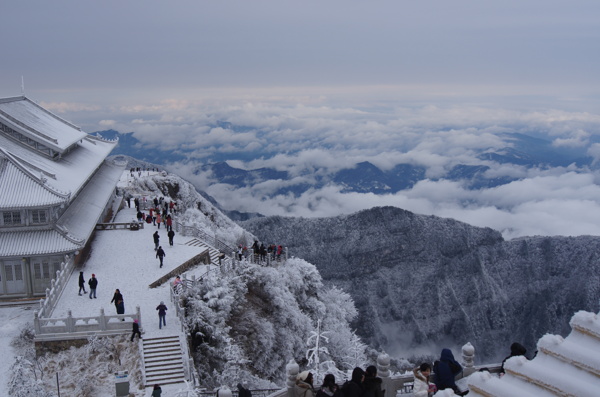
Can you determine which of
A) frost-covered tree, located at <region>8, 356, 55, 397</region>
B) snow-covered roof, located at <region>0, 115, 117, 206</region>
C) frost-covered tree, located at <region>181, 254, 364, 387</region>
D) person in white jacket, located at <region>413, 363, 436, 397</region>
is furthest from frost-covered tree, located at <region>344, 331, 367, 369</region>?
person in white jacket, located at <region>413, 363, 436, 397</region>

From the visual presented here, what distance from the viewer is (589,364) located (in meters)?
7.04

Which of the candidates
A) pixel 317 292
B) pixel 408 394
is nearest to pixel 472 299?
pixel 317 292

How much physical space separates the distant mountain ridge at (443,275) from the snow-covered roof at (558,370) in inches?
4182

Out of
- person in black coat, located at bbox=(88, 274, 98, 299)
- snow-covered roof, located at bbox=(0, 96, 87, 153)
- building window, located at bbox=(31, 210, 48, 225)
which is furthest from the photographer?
snow-covered roof, located at bbox=(0, 96, 87, 153)

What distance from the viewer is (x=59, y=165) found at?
133 feet

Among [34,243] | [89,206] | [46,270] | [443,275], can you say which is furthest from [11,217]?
[443,275]

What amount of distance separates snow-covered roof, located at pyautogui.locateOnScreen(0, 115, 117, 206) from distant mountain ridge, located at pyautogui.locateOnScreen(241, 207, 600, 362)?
7769 cm

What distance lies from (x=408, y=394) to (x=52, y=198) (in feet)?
87.3

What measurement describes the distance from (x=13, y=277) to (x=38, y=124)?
677 inches

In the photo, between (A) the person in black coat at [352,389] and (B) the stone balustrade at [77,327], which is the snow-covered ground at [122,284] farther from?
(A) the person in black coat at [352,389]

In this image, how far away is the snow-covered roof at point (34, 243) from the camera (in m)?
31.5

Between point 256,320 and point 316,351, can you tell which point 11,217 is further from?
point 316,351

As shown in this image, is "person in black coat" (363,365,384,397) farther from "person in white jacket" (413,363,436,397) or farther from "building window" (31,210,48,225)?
"building window" (31,210,48,225)

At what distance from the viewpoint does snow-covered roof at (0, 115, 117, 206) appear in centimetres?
3541
